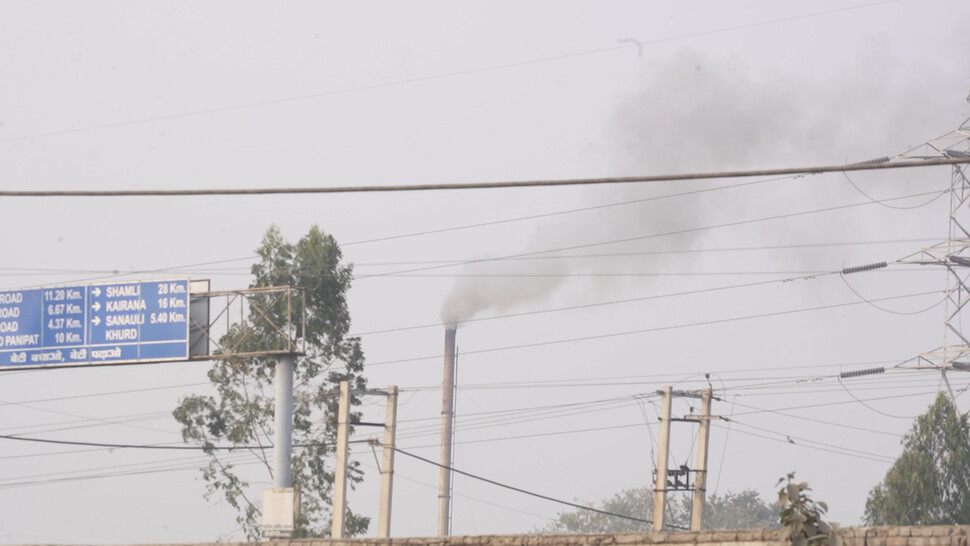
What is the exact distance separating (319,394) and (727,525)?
7269 centimetres

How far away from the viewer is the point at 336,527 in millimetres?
29141

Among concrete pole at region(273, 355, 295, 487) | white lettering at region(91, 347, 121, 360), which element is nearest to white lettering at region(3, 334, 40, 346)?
white lettering at region(91, 347, 121, 360)

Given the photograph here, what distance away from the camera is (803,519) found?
10867mm

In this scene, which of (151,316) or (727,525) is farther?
(727,525)

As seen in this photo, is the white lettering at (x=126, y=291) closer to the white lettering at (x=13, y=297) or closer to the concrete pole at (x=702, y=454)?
the white lettering at (x=13, y=297)

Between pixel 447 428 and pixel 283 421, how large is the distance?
2144 cm

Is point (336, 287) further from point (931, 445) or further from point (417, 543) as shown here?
point (417, 543)

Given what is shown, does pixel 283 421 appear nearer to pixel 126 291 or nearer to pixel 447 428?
pixel 126 291

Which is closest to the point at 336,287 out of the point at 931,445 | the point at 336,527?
the point at 336,527

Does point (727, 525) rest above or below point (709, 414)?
below

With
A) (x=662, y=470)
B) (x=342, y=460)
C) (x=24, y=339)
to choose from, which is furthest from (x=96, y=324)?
(x=662, y=470)

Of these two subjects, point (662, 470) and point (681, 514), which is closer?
point (662, 470)

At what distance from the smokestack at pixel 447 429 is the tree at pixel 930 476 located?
15738 mm

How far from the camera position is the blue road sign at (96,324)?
25891 mm
